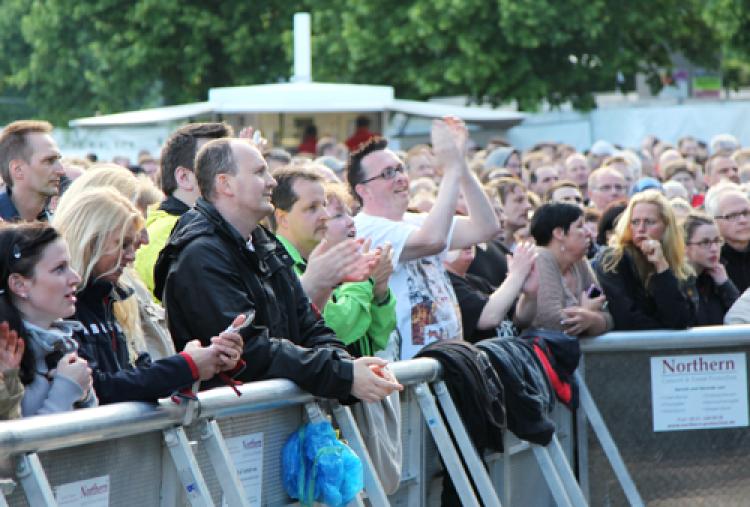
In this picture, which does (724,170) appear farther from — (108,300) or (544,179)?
(108,300)

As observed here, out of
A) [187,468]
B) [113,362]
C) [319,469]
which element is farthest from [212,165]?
[187,468]

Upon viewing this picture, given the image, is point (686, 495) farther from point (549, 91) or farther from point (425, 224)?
point (549, 91)

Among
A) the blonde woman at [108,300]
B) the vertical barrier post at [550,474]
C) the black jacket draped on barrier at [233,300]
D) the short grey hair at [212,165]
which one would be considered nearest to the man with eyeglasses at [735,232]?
the vertical barrier post at [550,474]

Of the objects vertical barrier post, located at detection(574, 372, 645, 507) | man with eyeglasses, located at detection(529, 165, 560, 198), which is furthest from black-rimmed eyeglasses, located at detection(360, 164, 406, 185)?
man with eyeglasses, located at detection(529, 165, 560, 198)

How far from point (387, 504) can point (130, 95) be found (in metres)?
27.1

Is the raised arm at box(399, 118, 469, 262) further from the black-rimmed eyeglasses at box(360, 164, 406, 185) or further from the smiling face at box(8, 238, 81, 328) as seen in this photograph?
the smiling face at box(8, 238, 81, 328)

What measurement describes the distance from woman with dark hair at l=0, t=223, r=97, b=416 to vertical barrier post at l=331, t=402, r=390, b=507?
3.89 feet

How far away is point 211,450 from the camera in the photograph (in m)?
4.40

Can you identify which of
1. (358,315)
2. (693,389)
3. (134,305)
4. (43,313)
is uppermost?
(43,313)

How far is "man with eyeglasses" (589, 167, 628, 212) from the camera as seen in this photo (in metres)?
11.4

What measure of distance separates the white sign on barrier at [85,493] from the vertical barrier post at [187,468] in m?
0.27

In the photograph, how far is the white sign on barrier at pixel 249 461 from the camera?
4.66 metres

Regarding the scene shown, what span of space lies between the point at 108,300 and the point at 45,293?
1.73 feet

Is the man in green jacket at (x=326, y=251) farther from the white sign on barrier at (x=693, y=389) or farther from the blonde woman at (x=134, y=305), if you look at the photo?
the white sign on barrier at (x=693, y=389)
